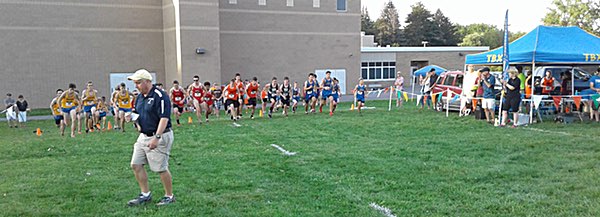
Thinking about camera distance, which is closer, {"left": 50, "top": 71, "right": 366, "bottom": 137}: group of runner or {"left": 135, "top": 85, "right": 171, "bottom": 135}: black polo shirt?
{"left": 135, "top": 85, "right": 171, "bottom": 135}: black polo shirt

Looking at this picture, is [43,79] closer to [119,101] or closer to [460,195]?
[119,101]

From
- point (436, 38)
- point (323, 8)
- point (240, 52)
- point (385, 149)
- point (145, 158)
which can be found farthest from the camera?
point (436, 38)

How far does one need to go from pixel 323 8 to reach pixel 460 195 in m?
31.8

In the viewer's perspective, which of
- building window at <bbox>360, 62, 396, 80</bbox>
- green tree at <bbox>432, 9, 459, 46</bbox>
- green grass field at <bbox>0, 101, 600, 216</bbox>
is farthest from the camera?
green tree at <bbox>432, 9, 459, 46</bbox>

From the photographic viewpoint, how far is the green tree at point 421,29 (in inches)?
3000

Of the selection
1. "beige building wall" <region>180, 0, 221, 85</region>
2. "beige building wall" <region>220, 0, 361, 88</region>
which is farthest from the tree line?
"beige building wall" <region>180, 0, 221, 85</region>

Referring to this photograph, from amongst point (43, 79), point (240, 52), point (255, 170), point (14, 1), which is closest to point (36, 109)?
point (43, 79)

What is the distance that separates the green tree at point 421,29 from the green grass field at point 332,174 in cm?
6502

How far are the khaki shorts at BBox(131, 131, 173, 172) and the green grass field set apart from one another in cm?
52

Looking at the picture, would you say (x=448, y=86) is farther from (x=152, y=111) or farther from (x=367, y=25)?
(x=367, y=25)

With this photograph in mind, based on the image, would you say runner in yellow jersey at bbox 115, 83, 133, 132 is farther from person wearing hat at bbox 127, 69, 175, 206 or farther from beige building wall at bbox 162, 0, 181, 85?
beige building wall at bbox 162, 0, 181, 85

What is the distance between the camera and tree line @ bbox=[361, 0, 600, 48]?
60.0 metres

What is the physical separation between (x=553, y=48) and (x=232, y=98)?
993cm

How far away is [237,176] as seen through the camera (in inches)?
309
